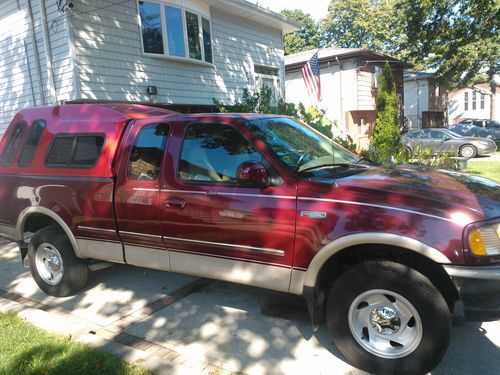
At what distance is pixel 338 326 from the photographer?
309cm

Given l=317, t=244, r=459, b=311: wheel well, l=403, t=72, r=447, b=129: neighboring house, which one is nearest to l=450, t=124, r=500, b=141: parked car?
l=403, t=72, r=447, b=129: neighboring house

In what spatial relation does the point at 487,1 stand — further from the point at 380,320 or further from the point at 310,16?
the point at 310,16

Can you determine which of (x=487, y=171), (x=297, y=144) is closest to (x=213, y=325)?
(x=297, y=144)

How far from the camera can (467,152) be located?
18.3 meters

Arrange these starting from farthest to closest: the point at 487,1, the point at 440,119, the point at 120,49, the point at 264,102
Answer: the point at 440,119 < the point at 264,102 < the point at 120,49 < the point at 487,1

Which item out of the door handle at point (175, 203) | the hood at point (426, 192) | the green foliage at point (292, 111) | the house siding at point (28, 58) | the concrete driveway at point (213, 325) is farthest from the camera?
the green foliage at point (292, 111)

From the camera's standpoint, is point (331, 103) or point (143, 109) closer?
point (143, 109)

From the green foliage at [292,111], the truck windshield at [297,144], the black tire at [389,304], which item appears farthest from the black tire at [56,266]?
the green foliage at [292,111]

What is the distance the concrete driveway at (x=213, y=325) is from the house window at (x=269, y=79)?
11.7 m

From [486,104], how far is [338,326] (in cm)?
5479

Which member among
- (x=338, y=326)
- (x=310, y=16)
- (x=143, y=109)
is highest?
(x=310, y=16)

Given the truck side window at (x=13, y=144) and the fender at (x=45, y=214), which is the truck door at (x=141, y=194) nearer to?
the fender at (x=45, y=214)

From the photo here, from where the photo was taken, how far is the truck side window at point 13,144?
4.92m

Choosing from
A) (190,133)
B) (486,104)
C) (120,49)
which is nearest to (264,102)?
(120,49)
